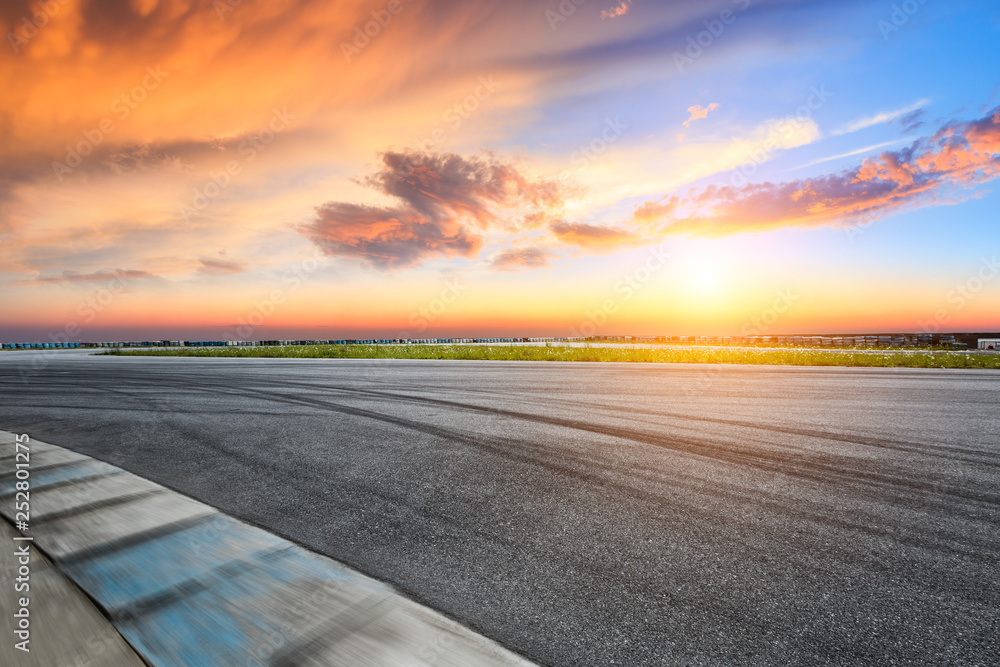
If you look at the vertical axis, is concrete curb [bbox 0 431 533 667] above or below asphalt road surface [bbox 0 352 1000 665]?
above

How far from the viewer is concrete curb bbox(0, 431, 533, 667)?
6.54ft

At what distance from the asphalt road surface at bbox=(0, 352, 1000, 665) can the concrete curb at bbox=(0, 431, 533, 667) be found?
24 centimetres

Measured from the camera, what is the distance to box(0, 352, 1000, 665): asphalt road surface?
2.28 meters

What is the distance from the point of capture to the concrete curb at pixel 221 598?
1994mm

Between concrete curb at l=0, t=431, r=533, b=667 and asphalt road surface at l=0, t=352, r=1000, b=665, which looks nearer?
concrete curb at l=0, t=431, r=533, b=667

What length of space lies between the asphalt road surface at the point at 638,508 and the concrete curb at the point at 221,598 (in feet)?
0.78

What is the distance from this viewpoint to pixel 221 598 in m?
2.38

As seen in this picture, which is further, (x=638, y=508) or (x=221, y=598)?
(x=638, y=508)

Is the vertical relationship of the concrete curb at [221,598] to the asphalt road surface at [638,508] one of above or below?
above

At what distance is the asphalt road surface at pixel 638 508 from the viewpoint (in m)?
2.28

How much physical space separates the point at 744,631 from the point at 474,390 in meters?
8.96

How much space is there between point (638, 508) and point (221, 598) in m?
2.93

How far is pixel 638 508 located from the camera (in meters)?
3.78

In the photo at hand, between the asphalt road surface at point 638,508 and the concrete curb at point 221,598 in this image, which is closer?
the concrete curb at point 221,598
